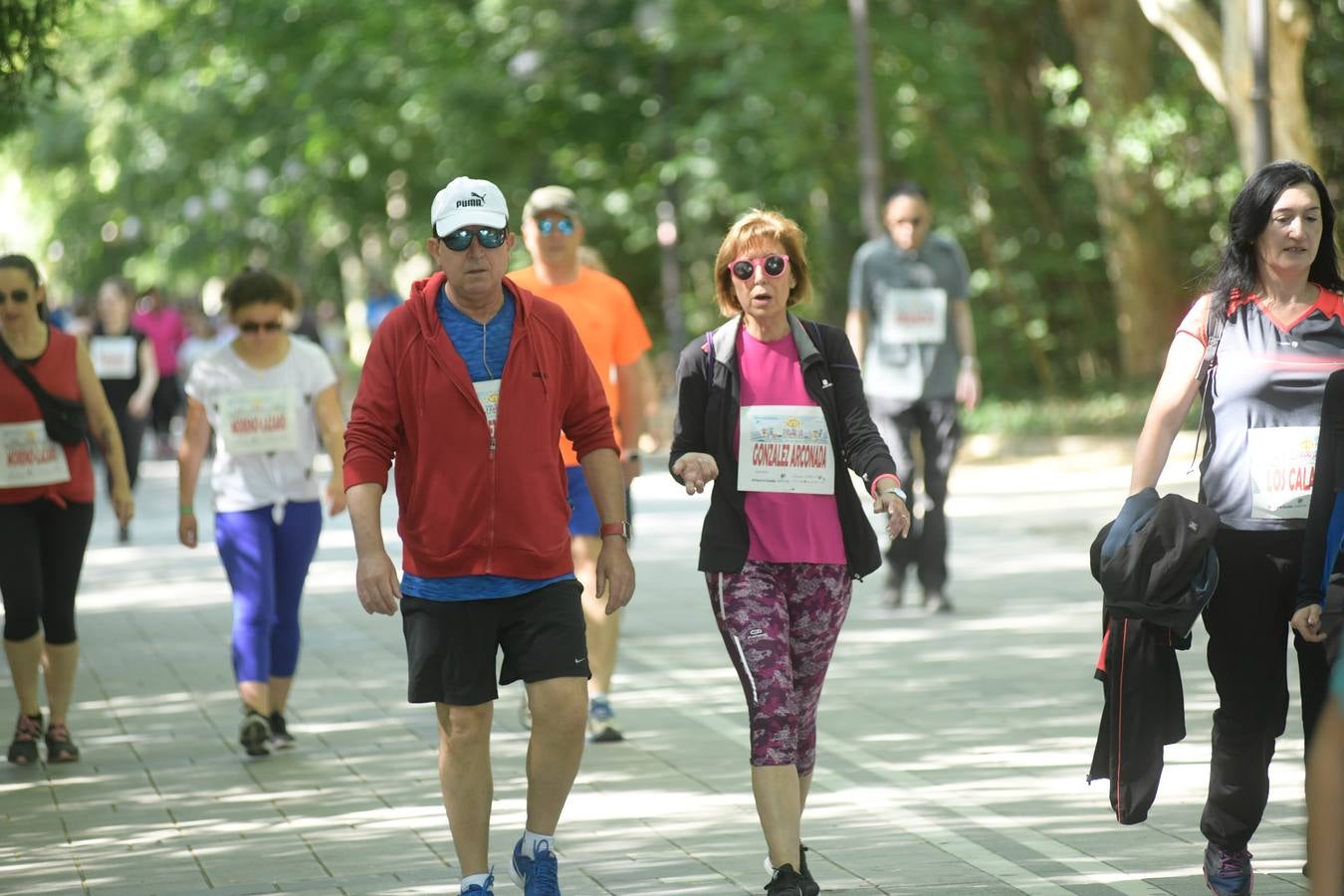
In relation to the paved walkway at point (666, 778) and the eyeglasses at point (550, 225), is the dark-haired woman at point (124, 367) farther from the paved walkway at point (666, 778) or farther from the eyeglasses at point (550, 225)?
the eyeglasses at point (550, 225)

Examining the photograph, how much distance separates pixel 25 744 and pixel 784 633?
3.81m

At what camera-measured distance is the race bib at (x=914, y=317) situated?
39.6 feet

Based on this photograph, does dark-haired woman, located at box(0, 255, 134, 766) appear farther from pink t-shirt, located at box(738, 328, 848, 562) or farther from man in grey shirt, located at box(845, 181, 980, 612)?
man in grey shirt, located at box(845, 181, 980, 612)

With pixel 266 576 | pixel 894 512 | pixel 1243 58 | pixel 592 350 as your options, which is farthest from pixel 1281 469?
pixel 1243 58

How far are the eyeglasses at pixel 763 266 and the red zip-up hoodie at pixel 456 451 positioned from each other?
0.76m

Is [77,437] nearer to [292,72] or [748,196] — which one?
[748,196]

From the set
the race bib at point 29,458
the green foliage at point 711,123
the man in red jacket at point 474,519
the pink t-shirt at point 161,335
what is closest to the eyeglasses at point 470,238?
the man in red jacket at point 474,519

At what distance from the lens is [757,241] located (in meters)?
6.21

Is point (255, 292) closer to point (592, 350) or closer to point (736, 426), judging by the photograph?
point (592, 350)

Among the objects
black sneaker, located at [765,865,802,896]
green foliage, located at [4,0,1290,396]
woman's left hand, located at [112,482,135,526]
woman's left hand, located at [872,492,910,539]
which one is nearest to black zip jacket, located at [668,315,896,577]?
woman's left hand, located at [872,492,910,539]

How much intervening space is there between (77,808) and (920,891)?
3227mm

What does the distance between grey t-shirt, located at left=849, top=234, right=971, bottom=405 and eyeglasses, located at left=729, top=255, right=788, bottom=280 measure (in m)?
5.96

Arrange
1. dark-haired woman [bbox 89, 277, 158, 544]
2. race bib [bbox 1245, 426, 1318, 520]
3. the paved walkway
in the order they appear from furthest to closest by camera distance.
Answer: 1. dark-haired woman [bbox 89, 277, 158, 544]
2. the paved walkway
3. race bib [bbox 1245, 426, 1318, 520]

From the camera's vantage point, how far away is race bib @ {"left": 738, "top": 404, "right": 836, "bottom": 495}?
6.10 metres
